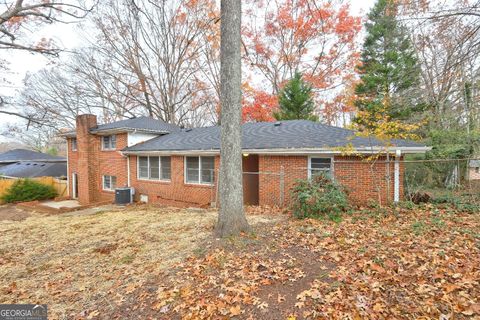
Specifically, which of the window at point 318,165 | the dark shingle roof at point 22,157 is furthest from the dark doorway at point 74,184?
the window at point 318,165

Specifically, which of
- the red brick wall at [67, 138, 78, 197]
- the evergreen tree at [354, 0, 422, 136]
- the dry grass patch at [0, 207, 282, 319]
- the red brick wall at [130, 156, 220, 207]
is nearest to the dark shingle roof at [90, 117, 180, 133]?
the red brick wall at [130, 156, 220, 207]

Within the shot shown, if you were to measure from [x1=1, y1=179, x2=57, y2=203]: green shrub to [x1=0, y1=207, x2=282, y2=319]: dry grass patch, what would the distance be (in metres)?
10.6

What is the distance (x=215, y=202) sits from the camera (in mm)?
11047

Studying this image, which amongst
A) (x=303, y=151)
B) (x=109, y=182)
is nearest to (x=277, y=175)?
(x=303, y=151)

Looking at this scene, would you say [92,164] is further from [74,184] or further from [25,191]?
[25,191]

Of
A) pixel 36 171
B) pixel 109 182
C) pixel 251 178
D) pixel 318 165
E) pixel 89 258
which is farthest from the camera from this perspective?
pixel 36 171

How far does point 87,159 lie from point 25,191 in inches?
211

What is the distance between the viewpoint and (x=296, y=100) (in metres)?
19.3

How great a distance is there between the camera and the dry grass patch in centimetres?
400

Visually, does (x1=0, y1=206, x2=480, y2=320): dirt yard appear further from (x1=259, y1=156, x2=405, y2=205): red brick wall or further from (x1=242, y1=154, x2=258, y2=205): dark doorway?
(x1=242, y1=154, x2=258, y2=205): dark doorway

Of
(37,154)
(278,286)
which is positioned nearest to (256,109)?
(278,286)

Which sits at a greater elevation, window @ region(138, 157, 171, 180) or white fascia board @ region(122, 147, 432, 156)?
white fascia board @ region(122, 147, 432, 156)

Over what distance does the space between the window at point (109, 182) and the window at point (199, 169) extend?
637cm

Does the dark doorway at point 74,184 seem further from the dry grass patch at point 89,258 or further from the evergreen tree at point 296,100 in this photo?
the evergreen tree at point 296,100
